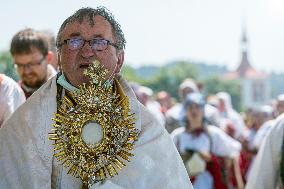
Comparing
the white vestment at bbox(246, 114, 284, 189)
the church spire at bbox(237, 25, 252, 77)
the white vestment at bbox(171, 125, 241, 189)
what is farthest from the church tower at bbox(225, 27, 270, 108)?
the white vestment at bbox(246, 114, 284, 189)

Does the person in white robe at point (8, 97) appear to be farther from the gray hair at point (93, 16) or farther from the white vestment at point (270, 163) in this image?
the white vestment at point (270, 163)

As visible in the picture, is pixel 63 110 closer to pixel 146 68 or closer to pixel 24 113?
pixel 24 113

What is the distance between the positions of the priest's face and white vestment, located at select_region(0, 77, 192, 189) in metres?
0.20

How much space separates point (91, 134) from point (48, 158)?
0.83 ft

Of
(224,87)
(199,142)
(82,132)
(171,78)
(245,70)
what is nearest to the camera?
(82,132)

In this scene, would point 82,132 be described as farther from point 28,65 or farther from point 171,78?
point 171,78

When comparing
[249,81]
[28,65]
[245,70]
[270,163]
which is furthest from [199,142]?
[245,70]

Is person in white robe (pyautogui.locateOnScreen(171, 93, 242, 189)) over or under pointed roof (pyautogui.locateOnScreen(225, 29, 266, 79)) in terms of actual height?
over

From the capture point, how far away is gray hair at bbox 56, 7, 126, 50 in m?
4.41

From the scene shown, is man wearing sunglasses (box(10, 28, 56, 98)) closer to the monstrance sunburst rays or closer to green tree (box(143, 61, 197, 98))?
the monstrance sunburst rays

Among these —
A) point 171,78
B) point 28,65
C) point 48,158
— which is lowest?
point 171,78

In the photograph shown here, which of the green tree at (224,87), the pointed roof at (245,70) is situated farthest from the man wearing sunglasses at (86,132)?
the pointed roof at (245,70)

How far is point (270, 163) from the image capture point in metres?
5.91

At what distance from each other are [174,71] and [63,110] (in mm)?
96535
